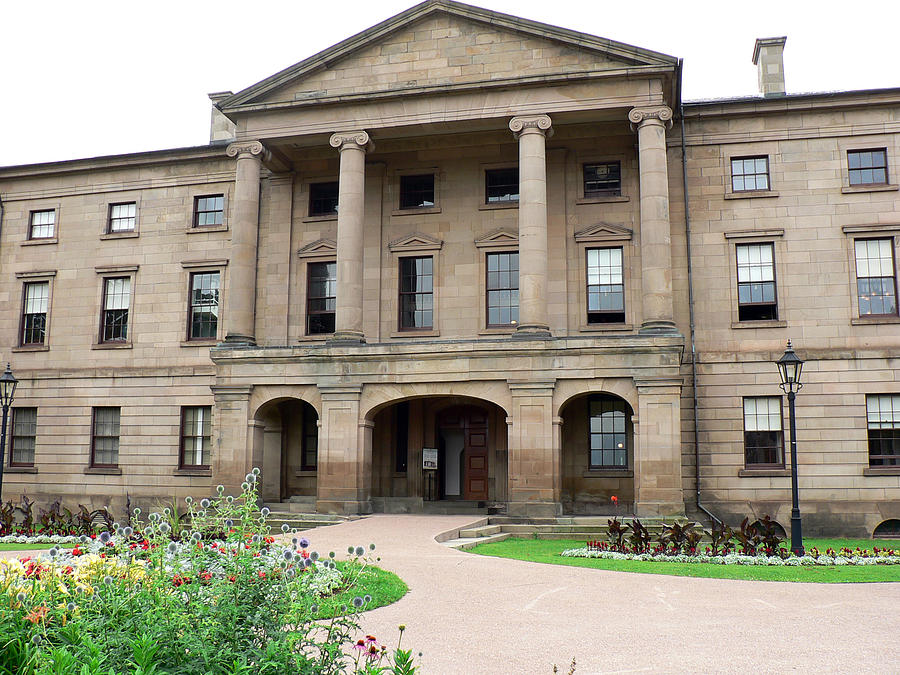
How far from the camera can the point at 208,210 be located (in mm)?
32438

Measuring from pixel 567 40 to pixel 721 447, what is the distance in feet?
45.5

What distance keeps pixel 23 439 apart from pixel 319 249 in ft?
49.1

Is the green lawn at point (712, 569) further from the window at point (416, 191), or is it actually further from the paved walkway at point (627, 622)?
the window at point (416, 191)

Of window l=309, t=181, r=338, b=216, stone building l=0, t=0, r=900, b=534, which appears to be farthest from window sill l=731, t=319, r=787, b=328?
window l=309, t=181, r=338, b=216

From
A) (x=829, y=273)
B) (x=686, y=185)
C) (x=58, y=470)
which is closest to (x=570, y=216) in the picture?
(x=686, y=185)

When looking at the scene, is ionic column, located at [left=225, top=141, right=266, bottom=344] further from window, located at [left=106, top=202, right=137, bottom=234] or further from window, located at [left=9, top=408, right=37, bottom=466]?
window, located at [left=9, top=408, right=37, bottom=466]

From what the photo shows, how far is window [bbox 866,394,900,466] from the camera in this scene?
2569 centimetres

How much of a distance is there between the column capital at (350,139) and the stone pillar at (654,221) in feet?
28.3

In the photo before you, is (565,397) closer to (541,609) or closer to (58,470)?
(541,609)

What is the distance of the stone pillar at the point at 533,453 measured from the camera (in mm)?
23812

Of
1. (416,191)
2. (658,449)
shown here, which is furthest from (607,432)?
(416,191)

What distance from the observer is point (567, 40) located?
25.7 metres

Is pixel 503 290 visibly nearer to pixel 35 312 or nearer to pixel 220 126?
pixel 220 126

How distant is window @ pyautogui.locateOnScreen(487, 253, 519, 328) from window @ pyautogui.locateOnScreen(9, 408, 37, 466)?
63.9 feet
